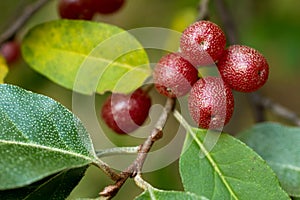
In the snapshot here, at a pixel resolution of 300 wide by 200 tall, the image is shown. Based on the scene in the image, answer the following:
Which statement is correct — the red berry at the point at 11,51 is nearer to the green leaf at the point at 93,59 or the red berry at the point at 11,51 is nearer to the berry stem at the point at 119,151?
the green leaf at the point at 93,59

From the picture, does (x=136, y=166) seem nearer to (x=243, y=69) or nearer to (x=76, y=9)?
(x=243, y=69)

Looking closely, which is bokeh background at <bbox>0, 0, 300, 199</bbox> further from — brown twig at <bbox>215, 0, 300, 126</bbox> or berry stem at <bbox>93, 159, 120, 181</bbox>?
berry stem at <bbox>93, 159, 120, 181</bbox>

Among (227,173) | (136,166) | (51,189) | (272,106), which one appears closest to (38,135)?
(51,189)

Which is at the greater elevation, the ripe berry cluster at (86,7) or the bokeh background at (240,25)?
the ripe berry cluster at (86,7)

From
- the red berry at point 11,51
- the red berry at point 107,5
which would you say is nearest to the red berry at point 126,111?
the red berry at point 107,5

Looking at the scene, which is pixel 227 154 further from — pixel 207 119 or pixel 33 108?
pixel 33 108

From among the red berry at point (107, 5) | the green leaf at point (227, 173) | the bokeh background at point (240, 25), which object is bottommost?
the bokeh background at point (240, 25)

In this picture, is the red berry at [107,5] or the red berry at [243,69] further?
the red berry at [107,5]

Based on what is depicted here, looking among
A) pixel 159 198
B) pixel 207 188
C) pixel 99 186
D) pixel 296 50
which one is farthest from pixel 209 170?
pixel 296 50
